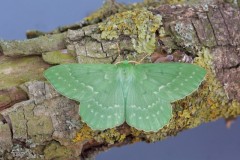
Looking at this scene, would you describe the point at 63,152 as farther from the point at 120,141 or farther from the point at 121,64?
the point at 121,64

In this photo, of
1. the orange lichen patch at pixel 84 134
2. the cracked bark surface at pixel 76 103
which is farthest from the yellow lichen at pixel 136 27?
the orange lichen patch at pixel 84 134

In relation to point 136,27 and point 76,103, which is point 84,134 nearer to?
point 76,103

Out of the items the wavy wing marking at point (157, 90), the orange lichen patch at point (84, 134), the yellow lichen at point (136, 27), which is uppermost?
the yellow lichen at point (136, 27)

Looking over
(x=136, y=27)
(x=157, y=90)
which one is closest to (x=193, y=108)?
(x=157, y=90)

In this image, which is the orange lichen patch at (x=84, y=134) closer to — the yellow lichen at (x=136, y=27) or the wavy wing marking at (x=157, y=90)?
the wavy wing marking at (x=157, y=90)

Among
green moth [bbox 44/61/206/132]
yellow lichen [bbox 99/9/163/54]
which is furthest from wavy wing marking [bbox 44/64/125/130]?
yellow lichen [bbox 99/9/163/54]

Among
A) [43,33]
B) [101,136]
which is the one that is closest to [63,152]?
[101,136]
